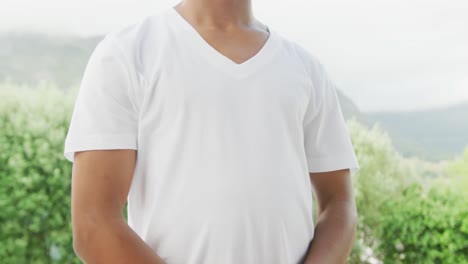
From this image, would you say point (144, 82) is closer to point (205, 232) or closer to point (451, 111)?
point (205, 232)

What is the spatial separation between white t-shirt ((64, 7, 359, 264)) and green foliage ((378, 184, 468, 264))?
2363mm

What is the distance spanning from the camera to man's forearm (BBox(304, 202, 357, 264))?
1.11m

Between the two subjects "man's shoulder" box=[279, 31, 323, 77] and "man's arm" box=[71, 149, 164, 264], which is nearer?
"man's arm" box=[71, 149, 164, 264]

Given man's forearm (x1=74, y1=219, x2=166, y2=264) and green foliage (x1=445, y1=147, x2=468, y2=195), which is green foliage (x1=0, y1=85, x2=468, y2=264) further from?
man's forearm (x1=74, y1=219, x2=166, y2=264)

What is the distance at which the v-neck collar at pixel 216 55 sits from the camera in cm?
105

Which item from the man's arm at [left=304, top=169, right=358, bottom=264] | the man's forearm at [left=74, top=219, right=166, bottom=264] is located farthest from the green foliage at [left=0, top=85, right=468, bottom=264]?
the man's forearm at [left=74, top=219, right=166, bottom=264]

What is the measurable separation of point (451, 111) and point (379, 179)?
432 cm

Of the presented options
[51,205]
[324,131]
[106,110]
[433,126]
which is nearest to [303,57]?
[324,131]

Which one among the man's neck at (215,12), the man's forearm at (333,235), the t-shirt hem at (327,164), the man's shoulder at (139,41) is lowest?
the man's forearm at (333,235)

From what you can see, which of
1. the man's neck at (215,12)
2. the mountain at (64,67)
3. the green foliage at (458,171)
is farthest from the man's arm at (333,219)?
the mountain at (64,67)

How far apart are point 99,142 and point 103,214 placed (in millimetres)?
94

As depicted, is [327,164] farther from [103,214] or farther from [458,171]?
[458,171]

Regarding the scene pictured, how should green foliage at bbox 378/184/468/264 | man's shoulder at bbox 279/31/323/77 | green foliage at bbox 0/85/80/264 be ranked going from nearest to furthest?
man's shoulder at bbox 279/31/323/77
green foliage at bbox 0/85/80/264
green foliage at bbox 378/184/468/264

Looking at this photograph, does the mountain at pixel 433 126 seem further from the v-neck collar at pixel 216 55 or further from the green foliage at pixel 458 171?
the v-neck collar at pixel 216 55
